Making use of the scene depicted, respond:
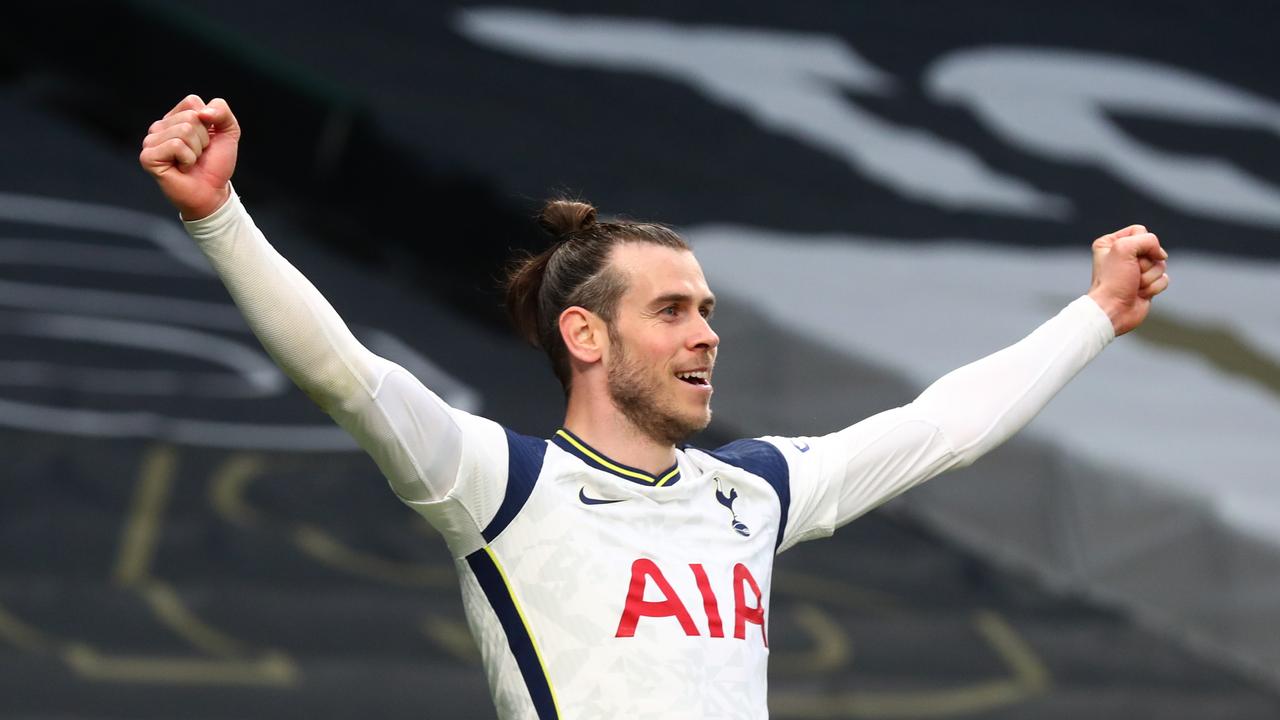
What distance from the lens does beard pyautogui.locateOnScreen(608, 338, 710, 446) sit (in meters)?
2.06

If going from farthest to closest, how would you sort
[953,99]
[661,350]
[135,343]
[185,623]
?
1. [953,99]
2. [135,343]
3. [185,623]
4. [661,350]

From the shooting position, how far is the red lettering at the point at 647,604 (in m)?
1.95

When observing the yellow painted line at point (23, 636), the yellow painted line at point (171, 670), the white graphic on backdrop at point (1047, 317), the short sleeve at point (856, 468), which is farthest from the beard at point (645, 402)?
the white graphic on backdrop at point (1047, 317)

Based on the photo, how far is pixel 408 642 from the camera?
16.3 ft

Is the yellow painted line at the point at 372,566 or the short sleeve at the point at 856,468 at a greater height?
the yellow painted line at the point at 372,566

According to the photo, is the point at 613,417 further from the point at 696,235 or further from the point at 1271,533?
the point at 696,235

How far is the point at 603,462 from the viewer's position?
6.79 ft

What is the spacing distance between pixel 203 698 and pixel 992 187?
15.9ft

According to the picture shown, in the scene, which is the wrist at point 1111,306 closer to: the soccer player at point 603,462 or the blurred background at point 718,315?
the soccer player at point 603,462

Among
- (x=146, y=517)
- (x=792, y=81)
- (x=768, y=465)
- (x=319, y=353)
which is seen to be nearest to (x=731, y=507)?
(x=768, y=465)

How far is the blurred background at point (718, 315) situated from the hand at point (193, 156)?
3.15 meters

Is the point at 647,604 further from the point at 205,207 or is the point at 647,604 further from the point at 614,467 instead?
the point at 205,207

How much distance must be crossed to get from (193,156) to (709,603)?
32.5 inches

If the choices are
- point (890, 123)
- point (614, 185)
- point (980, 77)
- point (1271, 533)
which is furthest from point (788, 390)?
point (980, 77)
